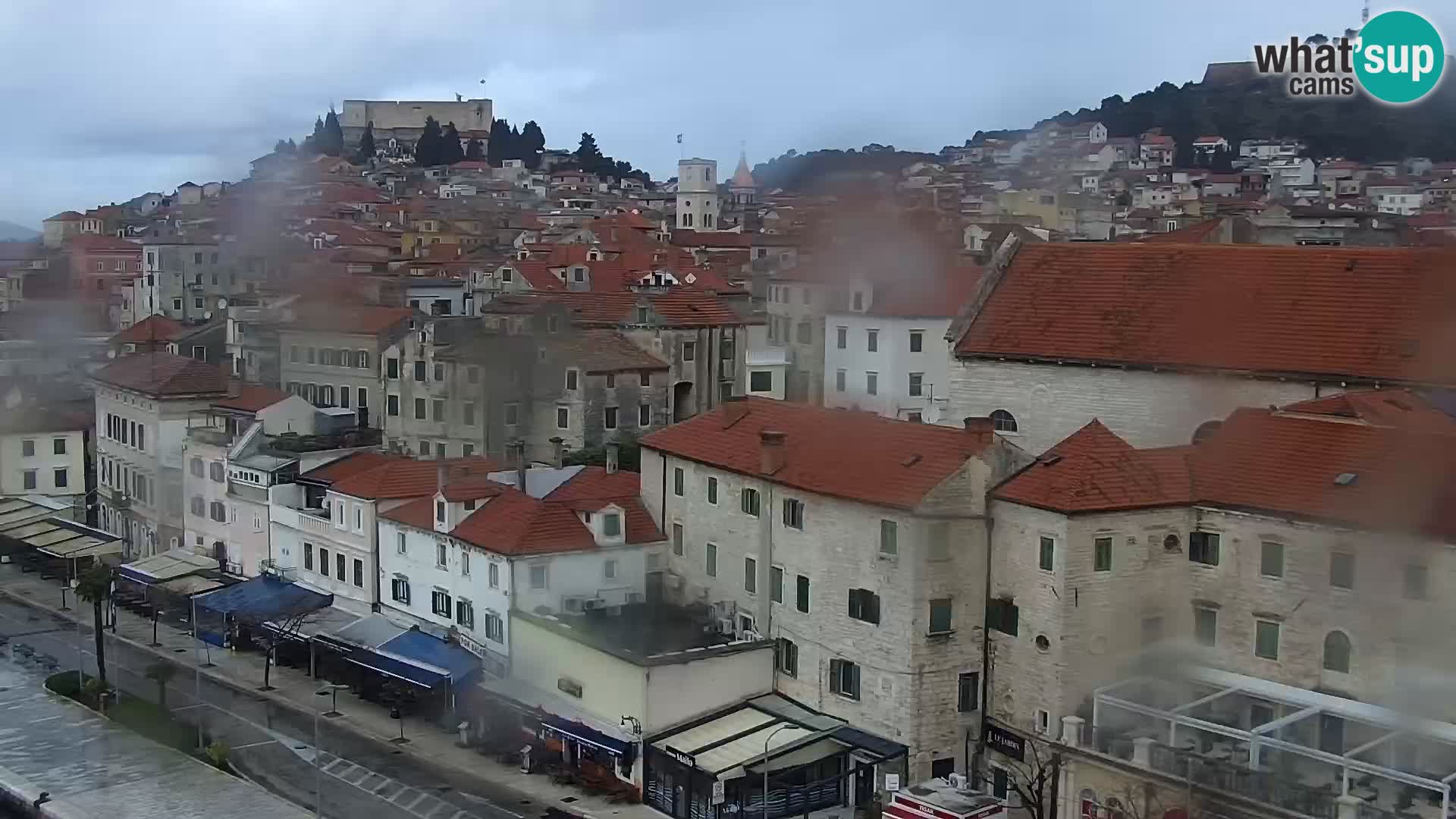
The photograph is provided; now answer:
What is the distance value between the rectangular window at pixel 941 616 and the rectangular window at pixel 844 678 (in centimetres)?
105

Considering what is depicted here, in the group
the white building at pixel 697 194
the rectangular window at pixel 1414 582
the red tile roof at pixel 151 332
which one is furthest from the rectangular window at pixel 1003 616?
the white building at pixel 697 194

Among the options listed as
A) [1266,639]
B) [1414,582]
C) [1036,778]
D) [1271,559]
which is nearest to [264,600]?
[1036,778]

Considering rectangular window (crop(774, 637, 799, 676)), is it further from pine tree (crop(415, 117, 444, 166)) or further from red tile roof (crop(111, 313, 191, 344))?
pine tree (crop(415, 117, 444, 166))

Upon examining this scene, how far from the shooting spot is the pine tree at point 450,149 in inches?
3878

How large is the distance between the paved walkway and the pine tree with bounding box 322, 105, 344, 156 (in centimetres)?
5609

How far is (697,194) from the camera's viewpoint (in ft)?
223

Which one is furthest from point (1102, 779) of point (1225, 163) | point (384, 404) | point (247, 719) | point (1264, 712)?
point (1225, 163)

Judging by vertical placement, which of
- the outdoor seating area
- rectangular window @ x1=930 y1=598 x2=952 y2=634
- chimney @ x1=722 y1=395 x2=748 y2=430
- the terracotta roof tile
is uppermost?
chimney @ x1=722 y1=395 x2=748 y2=430

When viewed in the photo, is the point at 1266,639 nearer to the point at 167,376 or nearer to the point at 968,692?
the point at 968,692

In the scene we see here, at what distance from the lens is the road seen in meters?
16.6

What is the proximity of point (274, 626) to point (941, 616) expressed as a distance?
10.2m

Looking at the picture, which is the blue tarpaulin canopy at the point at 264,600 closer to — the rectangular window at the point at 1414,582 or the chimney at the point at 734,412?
the chimney at the point at 734,412

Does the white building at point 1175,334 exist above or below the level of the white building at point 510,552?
above

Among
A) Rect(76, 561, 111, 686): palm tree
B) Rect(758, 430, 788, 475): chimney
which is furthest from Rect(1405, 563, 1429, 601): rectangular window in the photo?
Rect(76, 561, 111, 686): palm tree
